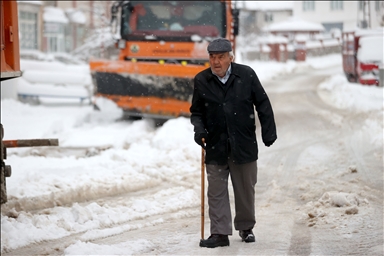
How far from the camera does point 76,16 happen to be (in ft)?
165

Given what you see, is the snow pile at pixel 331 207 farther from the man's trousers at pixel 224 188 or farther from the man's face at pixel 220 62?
the man's face at pixel 220 62

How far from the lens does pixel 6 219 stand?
5629mm

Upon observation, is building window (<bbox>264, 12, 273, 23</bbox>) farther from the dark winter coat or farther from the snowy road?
the dark winter coat

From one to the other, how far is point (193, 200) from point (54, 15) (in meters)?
43.4

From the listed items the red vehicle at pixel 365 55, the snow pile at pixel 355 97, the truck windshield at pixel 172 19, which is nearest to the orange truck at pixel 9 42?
the truck windshield at pixel 172 19

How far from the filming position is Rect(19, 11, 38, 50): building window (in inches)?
1735

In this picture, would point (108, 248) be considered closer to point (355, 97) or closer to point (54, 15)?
point (355, 97)

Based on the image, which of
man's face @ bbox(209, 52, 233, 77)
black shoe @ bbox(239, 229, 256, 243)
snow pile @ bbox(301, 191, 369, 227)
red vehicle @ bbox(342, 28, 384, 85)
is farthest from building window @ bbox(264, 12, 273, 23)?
man's face @ bbox(209, 52, 233, 77)

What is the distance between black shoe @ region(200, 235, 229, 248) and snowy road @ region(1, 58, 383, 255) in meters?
A: 0.08

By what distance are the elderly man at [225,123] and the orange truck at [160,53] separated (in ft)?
23.7

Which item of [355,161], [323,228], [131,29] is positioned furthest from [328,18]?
[323,228]

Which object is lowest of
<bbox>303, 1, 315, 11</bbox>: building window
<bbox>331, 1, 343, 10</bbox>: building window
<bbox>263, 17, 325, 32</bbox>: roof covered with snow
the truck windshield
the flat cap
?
the flat cap

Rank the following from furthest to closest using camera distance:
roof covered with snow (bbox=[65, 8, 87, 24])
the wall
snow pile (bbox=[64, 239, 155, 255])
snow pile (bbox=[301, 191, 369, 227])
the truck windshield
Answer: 1. roof covered with snow (bbox=[65, 8, 87, 24])
2. the wall
3. the truck windshield
4. snow pile (bbox=[301, 191, 369, 227])
5. snow pile (bbox=[64, 239, 155, 255])

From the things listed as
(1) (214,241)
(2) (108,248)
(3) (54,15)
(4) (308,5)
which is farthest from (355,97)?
(4) (308,5)
